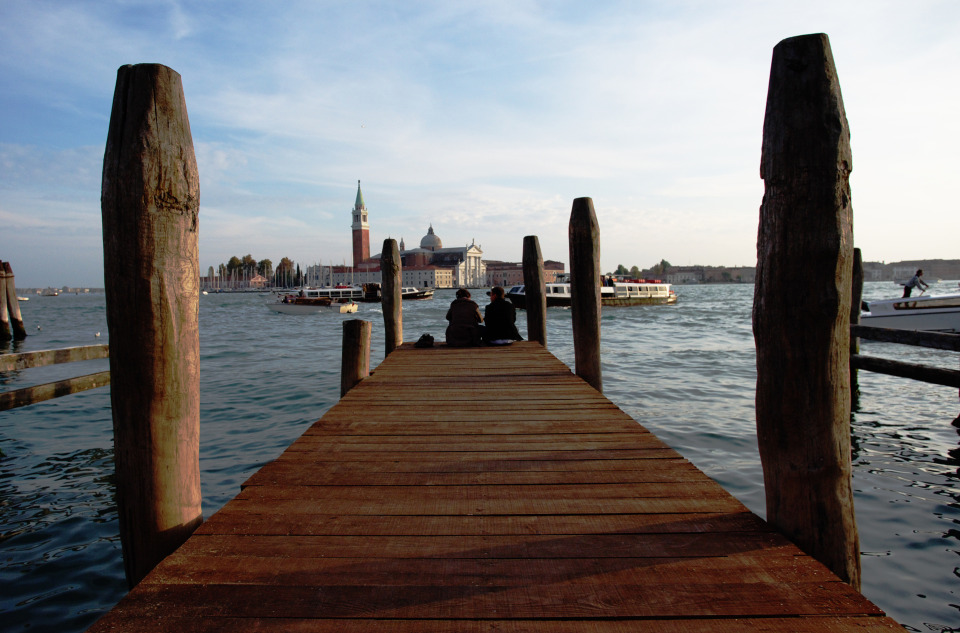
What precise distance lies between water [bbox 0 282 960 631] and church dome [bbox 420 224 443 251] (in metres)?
121

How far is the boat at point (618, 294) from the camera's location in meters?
36.9

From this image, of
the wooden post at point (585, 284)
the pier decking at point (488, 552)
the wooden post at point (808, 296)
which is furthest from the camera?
the wooden post at point (585, 284)

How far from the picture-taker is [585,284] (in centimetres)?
588

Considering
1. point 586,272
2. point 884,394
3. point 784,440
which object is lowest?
point 884,394

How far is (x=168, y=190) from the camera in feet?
6.88

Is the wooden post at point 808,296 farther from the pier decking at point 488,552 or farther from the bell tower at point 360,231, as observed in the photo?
the bell tower at point 360,231

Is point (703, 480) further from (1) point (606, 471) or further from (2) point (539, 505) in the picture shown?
(2) point (539, 505)

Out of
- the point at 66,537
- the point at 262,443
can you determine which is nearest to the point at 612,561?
the point at 66,537

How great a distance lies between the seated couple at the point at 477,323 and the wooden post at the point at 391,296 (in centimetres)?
85

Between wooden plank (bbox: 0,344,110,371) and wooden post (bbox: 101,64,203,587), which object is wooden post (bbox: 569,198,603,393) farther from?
wooden plank (bbox: 0,344,110,371)

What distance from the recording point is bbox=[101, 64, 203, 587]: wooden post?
2055mm

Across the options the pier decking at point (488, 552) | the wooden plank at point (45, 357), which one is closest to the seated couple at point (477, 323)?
the wooden plank at point (45, 357)

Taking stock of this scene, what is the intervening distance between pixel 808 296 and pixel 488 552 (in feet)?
4.50

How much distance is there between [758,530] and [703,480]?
50cm
